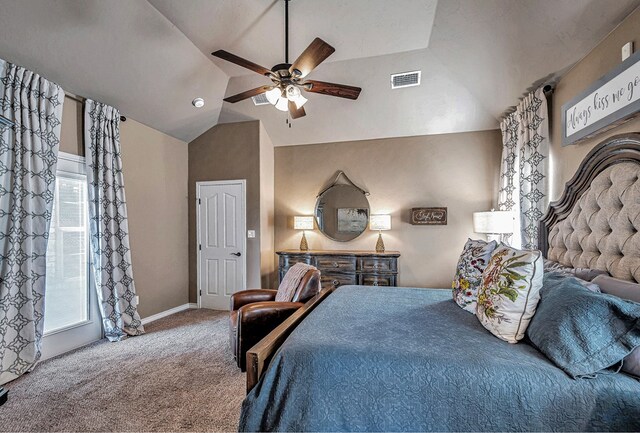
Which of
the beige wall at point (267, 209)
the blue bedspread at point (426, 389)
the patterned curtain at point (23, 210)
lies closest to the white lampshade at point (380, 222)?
the beige wall at point (267, 209)

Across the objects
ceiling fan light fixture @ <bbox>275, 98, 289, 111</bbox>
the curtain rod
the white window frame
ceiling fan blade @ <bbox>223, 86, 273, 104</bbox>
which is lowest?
the white window frame

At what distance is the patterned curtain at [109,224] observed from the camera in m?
3.33

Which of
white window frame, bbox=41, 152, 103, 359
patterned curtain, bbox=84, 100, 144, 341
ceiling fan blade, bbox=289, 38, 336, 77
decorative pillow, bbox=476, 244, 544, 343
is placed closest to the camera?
decorative pillow, bbox=476, 244, 544, 343

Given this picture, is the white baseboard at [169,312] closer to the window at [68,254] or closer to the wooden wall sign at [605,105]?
the window at [68,254]

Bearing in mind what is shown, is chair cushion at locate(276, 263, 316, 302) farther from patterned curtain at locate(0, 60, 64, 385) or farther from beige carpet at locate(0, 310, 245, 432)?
patterned curtain at locate(0, 60, 64, 385)

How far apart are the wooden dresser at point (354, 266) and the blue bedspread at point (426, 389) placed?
103 inches

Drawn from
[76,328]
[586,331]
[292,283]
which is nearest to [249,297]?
[292,283]

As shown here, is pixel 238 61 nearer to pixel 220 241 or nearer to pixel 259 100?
pixel 259 100

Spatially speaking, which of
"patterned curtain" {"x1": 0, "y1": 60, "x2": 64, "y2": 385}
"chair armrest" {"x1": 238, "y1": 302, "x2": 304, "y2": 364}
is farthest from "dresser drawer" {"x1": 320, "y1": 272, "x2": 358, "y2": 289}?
"patterned curtain" {"x1": 0, "y1": 60, "x2": 64, "y2": 385}

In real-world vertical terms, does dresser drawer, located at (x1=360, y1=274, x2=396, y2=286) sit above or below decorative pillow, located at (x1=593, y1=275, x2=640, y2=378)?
below

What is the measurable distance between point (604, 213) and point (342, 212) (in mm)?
3140

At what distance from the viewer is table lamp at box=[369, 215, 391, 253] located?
14.3 ft

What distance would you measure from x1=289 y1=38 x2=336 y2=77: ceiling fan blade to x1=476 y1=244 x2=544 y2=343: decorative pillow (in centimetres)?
191

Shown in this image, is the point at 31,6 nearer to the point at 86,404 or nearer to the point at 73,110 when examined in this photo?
the point at 73,110
